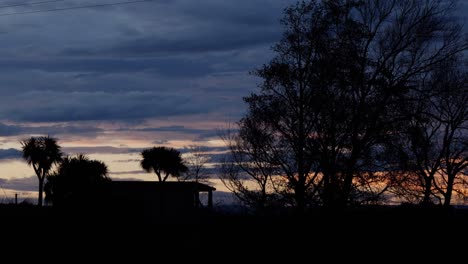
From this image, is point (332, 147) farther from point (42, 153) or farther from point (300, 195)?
point (42, 153)

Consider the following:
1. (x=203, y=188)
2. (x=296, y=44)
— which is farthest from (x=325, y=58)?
(x=203, y=188)

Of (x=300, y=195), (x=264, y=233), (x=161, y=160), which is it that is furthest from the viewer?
(x=161, y=160)

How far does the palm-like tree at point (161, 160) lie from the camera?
65.2m

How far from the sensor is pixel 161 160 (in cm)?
6531

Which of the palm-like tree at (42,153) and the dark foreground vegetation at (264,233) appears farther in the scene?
the palm-like tree at (42,153)

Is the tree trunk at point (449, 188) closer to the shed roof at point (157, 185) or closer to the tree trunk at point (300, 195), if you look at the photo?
the shed roof at point (157, 185)

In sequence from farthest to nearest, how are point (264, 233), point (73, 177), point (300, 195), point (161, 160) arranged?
point (161, 160) → point (73, 177) → point (300, 195) → point (264, 233)

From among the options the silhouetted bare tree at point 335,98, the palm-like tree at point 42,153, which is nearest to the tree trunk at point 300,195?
the silhouetted bare tree at point 335,98

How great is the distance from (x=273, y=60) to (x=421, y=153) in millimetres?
12803

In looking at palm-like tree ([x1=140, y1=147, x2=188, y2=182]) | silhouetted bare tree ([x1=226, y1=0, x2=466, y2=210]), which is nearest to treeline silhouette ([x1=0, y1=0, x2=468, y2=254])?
silhouetted bare tree ([x1=226, y1=0, x2=466, y2=210])

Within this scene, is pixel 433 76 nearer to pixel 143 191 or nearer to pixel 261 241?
pixel 261 241

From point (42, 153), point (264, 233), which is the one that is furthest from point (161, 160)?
point (264, 233)

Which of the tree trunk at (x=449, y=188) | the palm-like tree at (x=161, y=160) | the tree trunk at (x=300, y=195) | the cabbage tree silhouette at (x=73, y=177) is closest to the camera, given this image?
the tree trunk at (x=300, y=195)

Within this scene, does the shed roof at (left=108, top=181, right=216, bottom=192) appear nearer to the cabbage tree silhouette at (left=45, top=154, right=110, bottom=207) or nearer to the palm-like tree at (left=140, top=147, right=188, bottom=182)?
the cabbage tree silhouette at (left=45, top=154, right=110, bottom=207)
